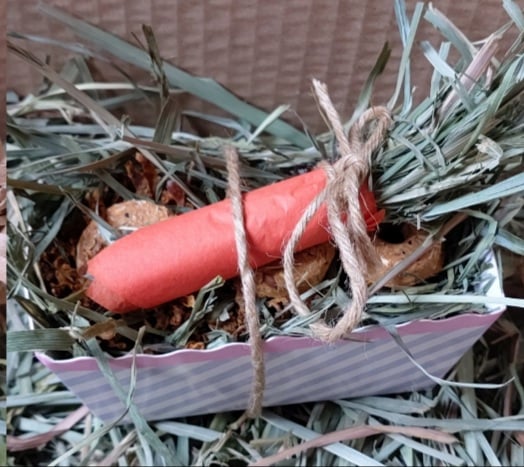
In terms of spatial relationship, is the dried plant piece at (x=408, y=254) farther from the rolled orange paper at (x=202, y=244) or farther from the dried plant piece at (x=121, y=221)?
the dried plant piece at (x=121, y=221)

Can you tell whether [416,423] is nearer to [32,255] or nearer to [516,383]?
[516,383]

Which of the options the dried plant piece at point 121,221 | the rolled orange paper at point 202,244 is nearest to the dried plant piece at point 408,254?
the rolled orange paper at point 202,244

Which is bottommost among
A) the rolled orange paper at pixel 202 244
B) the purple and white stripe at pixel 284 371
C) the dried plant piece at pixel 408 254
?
the purple and white stripe at pixel 284 371

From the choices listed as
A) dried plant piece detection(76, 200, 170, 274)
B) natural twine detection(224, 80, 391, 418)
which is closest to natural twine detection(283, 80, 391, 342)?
natural twine detection(224, 80, 391, 418)

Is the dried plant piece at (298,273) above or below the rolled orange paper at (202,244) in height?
below

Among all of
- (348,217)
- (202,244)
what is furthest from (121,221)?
(348,217)

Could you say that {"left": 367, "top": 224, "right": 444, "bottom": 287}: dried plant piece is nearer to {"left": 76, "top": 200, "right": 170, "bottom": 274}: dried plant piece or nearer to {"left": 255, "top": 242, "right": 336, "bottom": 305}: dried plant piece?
{"left": 255, "top": 242, "right": 336, "bottom": 305}: dried plant piece

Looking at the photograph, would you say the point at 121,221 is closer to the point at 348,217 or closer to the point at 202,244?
the point at 202,244
